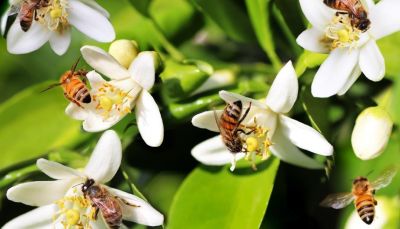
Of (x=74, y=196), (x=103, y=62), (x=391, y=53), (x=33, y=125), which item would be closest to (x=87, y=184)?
(x=74, y=196)

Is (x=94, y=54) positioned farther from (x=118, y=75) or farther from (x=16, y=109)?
(x=16, y=109)

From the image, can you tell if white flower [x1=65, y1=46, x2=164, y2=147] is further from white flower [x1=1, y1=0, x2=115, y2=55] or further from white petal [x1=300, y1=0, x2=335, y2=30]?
white petal [x1=300, y1=0, x2=335, y2=30]

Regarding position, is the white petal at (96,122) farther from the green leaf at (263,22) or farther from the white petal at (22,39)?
the green leaf at (263,22)

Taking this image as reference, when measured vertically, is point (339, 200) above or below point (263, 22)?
below

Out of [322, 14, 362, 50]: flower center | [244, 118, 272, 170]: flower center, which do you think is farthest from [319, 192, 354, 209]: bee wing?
[322, 14, 362, 50]: flower center

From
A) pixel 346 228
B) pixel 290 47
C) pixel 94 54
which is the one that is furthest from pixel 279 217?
pixel 94 54

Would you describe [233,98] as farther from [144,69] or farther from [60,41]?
[60,41]
